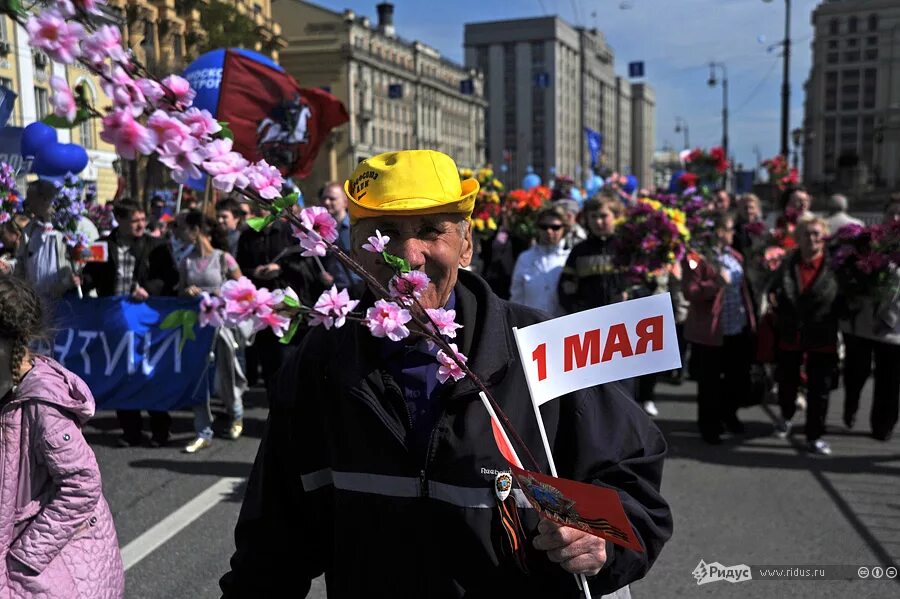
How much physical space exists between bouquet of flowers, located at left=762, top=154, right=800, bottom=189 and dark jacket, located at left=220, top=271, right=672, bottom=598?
11.5 meters

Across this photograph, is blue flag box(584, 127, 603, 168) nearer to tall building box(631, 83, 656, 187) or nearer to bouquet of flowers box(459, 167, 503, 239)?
bouquet of flowers box(459, 167, 503, 239)

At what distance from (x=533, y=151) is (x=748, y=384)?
4927 inches

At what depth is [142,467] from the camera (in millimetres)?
6363

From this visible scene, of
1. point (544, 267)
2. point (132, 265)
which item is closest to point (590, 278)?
point (544, 267)

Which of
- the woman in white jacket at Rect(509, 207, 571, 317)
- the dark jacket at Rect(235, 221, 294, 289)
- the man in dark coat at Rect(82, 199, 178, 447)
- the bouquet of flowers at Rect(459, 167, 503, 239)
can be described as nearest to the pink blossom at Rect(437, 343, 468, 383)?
the woman in white jacket at Rect(509, 207, 571, 317)

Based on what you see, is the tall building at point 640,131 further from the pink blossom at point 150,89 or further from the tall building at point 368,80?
the pink blossom at point 150,89

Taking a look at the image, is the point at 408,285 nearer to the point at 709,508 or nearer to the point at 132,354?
the point at 709,508

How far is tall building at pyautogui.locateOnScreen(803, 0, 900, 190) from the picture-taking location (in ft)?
221

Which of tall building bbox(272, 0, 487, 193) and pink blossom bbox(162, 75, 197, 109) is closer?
pink blossom bbox(162, 75, 197, 109)

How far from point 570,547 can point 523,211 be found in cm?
998

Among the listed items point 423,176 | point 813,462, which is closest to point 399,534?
point 423,176

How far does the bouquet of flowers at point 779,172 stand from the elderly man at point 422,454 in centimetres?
1150

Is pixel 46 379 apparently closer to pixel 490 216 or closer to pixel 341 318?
pixel 341 318

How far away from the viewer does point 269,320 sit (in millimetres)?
1403
